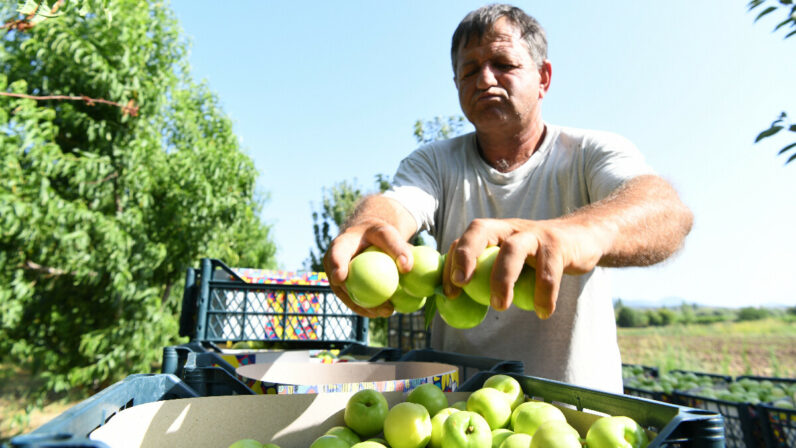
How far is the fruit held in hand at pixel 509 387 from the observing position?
→ 124 cm

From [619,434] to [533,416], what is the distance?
21 centimetres

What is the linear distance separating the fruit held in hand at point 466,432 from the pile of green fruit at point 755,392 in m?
3.62

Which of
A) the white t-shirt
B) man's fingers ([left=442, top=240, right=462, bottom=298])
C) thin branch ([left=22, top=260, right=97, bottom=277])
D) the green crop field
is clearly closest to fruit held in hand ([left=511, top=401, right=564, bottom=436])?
man's fingers ([left=442, top=240, right=462, bottom=298])

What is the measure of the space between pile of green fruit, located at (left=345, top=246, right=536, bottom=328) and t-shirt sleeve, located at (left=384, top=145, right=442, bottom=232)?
29.6 inches

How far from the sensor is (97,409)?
88 cm

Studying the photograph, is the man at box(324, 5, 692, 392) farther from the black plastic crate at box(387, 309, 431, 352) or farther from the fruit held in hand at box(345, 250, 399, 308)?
the black plastic crate at box(387, 309, 431, 352)

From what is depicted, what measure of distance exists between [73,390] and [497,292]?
8.76 meters

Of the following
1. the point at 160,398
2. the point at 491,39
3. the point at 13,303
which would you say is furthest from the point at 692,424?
the point at 13,303

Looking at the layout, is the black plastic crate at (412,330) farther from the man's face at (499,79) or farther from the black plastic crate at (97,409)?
the black plastic crate at (97,409)

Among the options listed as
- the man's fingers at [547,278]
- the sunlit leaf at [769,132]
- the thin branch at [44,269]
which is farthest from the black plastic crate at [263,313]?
the thin branch at [44,269]

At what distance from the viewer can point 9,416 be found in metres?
7.43

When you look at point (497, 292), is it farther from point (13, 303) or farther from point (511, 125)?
point (13, 303)

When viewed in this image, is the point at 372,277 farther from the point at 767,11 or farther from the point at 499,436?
the point at 767,11

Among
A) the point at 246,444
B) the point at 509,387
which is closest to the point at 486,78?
the point at 509,387
